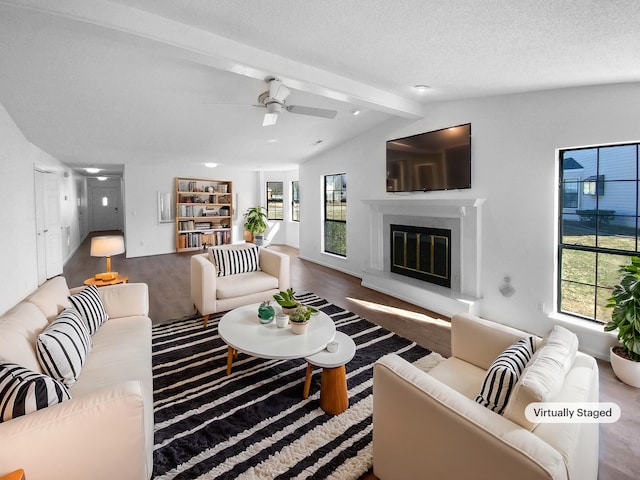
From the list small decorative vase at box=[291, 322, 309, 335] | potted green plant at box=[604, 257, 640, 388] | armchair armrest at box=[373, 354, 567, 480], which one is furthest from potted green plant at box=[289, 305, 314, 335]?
potted green plant at box=[604, 257, 640, 388]

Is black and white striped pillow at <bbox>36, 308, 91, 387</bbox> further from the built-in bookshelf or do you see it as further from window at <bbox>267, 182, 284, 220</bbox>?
window at <bbox>267, 182, 284, 220</bbox>

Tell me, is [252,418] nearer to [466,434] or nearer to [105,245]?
[466,434]

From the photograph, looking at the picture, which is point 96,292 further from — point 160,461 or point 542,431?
point 542,431

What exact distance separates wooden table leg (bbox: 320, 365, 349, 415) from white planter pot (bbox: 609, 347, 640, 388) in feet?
7.44

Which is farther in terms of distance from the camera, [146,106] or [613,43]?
[146,106]

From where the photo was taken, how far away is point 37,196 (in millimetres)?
4988

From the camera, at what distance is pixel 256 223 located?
8.81 metres

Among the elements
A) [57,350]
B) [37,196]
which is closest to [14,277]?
[37,196]

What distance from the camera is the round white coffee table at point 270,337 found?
221cm

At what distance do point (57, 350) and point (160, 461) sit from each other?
83 cm

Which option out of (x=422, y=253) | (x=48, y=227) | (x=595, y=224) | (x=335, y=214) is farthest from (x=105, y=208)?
(x=595, y=224)

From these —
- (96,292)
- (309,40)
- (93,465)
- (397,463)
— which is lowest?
(397,463)

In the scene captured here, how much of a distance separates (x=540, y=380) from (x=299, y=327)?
160cm

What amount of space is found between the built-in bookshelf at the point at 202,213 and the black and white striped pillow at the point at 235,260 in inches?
185
